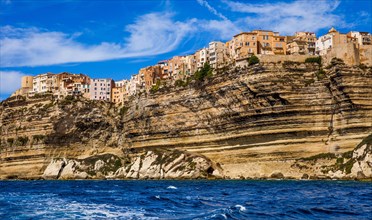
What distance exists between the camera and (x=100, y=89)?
493ft

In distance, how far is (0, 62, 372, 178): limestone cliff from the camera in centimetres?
8688

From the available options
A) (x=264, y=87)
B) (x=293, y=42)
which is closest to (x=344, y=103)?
(x=264, y=87)

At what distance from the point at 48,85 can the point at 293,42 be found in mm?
80530

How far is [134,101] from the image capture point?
400 feet

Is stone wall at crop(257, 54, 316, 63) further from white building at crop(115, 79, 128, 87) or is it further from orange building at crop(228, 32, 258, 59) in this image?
white building at crop(115, 79, 128, 87)

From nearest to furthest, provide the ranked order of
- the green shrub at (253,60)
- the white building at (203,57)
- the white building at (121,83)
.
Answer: the green shrub at (253,60), the white building at (203,57), the white building at (121,83)

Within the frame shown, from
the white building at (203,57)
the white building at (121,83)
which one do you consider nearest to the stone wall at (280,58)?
the white building at (203,57)

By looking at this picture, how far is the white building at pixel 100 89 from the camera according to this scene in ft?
487

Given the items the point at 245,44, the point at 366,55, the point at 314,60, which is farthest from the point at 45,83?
the point at 366,55

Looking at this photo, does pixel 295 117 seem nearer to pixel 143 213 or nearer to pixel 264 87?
pixel 264 87

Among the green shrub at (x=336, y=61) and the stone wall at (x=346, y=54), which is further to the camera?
the stone wall at (x=346, y=54)

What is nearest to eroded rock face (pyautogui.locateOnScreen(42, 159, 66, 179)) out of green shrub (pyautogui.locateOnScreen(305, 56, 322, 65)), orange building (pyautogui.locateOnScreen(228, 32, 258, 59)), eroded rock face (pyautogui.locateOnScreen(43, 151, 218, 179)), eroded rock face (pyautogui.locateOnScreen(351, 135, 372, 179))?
eroded rock face (pyautogui.locateOnScreen(43, 151, 218, 179))

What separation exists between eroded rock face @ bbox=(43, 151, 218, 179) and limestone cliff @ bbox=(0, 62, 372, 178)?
1.24ft

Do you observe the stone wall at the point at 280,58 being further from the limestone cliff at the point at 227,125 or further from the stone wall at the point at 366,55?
the stone wall at the point at 366,55
